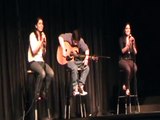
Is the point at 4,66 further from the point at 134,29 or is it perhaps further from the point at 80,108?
the point at 134,29

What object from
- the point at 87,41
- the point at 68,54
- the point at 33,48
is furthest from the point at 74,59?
the point at 87,41

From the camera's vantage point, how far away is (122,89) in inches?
254

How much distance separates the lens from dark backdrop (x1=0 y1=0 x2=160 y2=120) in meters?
5.41

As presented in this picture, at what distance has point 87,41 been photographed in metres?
6.57

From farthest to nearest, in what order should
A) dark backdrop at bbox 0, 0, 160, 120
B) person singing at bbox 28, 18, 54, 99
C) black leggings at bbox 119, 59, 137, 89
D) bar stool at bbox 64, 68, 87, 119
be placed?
black leggings at bbox 119, 59, 137, 89 < bar stool at bbox 64, 68, 87, 119 < dark backdrop at bbox 0, 0, 160, 120 < person singing at bbox 28, 18, 54, 99

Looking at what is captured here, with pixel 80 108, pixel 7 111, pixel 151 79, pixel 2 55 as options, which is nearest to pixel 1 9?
pixel 2 55

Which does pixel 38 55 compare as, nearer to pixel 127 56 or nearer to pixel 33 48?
pixel 33 48

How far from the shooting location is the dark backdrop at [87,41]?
17.7 feet

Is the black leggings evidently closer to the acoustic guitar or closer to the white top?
the acoustic guitar

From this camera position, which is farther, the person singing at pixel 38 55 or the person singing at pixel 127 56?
the person singing at pixel 127 56

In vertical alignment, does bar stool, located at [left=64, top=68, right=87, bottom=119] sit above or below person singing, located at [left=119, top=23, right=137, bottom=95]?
below

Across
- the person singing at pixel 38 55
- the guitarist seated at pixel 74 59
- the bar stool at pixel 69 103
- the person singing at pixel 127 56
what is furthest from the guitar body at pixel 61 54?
the person singing at pixel 127 56

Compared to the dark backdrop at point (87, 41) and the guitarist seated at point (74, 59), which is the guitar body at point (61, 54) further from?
the dark backdrop at point (87, 41)

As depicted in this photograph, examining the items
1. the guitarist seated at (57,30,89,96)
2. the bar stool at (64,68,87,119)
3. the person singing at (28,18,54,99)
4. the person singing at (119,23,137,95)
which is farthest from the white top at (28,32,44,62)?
the person singing at (119,23,137,95)
